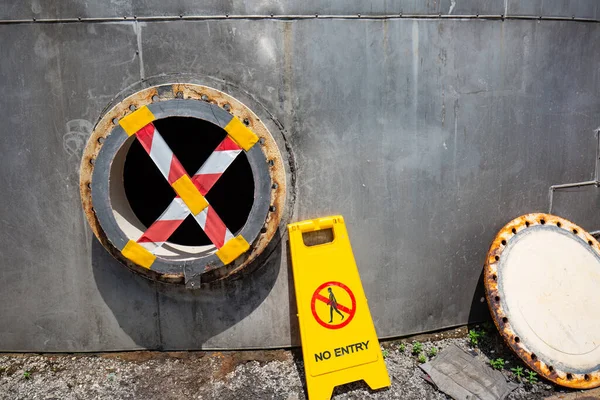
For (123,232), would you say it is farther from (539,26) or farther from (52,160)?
(539,26)

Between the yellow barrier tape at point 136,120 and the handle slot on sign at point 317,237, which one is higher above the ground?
the yellow barrier tape at point 136,120

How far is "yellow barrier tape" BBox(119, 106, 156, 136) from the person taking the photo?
2766 mm

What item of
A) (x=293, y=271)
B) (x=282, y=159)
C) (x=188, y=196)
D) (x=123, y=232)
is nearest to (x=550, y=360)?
(x=293, y=271)

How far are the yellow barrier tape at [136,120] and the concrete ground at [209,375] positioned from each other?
1.56 metres

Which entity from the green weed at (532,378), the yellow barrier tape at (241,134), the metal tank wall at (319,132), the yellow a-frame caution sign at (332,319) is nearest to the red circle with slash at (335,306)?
the yellow a-frame caution sign at (332,319)

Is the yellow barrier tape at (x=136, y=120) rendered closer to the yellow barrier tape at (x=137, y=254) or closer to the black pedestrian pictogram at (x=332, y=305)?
the yellow barrier tape at (x=137, y=254)

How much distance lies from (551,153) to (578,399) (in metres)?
1.66

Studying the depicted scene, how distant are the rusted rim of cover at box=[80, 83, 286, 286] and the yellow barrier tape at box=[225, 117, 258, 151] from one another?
58mm

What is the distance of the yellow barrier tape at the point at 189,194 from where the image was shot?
2.82 m

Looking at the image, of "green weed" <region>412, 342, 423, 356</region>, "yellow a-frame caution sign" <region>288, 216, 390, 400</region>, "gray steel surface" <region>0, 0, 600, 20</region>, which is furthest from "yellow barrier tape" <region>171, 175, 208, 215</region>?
"green weed" <region>412, 342, 423, 356</region>

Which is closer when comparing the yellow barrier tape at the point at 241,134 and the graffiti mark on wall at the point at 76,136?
the yellow barrier tape at the point at 241,134

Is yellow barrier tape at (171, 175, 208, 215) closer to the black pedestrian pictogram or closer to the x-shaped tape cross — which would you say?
the x-shaped tape cross

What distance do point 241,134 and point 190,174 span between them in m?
1.00

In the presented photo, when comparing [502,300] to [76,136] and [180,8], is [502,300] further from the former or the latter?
[76,136]
